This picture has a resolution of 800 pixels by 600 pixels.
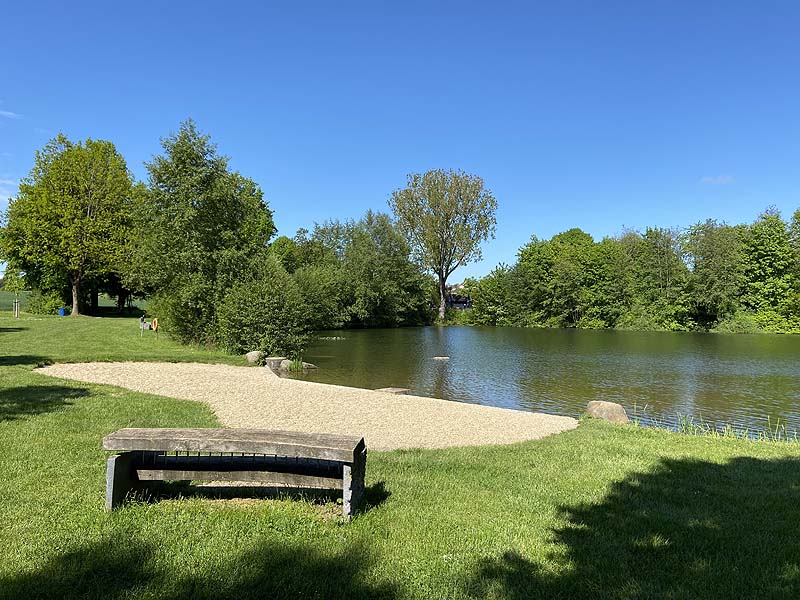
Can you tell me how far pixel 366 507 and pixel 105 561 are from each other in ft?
6.36

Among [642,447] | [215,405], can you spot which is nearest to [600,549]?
[642,447]

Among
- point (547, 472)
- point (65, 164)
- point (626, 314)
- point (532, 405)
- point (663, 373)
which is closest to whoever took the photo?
point (547, 472)

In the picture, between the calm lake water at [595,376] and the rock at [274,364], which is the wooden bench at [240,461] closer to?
the calm lake water at [595,376]

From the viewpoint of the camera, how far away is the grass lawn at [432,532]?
3152 millimetres

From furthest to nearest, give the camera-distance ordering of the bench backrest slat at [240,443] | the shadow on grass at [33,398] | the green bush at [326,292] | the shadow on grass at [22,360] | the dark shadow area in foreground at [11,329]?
the green bush at [326,292] → the dark shadow area in foreground at [11,329] → the shadow on grass at [22,360] → the shadow on grass at [33,398] → the bench backrest slat at [240,443]

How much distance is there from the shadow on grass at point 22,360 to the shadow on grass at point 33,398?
154 inches

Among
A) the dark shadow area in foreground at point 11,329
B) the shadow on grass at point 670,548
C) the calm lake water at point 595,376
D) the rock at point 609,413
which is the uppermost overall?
the dark shadow area in foreground at point 11,329

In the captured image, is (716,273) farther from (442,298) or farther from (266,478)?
(266,478)

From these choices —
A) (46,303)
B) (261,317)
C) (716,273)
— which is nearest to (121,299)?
(46,303)

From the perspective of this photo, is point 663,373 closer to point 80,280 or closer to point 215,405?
point 215,405

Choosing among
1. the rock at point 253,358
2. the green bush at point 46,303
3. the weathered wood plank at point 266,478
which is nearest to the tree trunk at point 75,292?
the green bush at point 46,303

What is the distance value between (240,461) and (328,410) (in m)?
5.81

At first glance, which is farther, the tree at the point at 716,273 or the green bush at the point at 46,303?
the tree at the point at 716,273

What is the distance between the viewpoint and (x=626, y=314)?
55.8m
